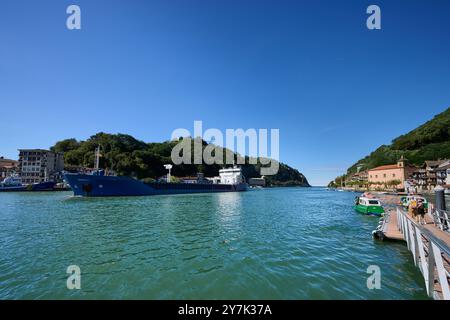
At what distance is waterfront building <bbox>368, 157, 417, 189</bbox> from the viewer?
304ft

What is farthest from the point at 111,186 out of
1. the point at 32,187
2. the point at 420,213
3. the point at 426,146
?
the point at 426,146

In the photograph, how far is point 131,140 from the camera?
126125mm

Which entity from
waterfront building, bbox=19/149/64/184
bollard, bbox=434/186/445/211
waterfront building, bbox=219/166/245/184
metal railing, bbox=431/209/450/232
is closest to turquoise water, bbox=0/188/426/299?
metal railing, bbox=431/209/450/232

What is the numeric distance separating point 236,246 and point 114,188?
4486 centimetres

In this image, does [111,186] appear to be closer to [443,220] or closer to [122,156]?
[443,220]

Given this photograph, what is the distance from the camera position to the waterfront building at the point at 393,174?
9279cm

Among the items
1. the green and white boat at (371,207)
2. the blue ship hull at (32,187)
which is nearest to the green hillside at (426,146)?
the green and white boat at (371,207)

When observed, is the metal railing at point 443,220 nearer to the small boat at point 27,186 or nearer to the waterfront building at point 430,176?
the waterfront building at point 430,176

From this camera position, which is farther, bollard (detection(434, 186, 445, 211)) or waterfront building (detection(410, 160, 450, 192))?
waterfront building (detection(410, 160, 450, 192))

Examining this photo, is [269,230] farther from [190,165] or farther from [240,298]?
[190,165]

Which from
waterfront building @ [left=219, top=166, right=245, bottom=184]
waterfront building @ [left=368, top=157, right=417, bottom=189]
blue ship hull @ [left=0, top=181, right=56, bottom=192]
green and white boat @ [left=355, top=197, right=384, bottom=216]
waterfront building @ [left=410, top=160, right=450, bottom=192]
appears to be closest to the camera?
green and white boat @ [left=355, top=197, right=384, bottom=216]

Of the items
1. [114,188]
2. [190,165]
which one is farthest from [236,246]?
[190,165]

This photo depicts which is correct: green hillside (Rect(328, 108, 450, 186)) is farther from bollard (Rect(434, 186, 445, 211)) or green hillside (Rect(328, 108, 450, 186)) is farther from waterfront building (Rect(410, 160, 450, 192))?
bollard (Rect(434, 186, 445, 211))

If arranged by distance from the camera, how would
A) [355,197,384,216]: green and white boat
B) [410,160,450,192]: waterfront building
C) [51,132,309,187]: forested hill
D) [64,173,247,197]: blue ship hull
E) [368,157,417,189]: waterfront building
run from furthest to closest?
[51,132,309,187]: forested hill → [368,157,417,189]: waterfront building → [410,160,450,192]: waterfront building → [64,173,247,197]: blue ship hull → [355,197,384,216]: green and white boat
